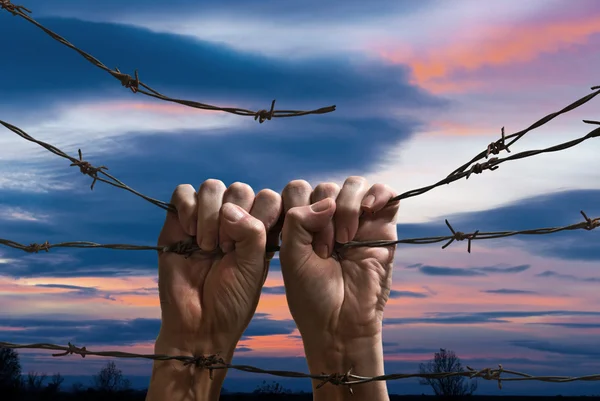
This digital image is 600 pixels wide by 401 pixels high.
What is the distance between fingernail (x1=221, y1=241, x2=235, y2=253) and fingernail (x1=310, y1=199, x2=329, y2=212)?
1.01ft

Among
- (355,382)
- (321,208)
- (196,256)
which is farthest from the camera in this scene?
(196,256)

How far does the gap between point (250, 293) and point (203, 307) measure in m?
0.17

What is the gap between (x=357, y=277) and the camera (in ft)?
7.79

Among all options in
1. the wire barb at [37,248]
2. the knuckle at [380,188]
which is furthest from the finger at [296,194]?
the wire barb at [37,248]

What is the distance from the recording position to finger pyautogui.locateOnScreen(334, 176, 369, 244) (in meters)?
2.35

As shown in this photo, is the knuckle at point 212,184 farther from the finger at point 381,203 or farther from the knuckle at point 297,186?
the finger at point 381,203

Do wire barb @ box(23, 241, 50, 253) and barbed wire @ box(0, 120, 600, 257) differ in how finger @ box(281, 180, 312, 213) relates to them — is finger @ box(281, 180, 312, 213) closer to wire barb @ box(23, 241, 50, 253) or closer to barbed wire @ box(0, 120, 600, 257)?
barbed wire @ box(0, 120, 600, 257)

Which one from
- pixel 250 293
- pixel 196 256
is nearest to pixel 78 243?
pixel 196 256

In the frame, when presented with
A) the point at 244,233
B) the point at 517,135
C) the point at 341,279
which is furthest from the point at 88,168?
the point at 517,135

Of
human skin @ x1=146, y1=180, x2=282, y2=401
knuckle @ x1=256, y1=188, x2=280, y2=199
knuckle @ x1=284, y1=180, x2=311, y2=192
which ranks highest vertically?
knuckle @ x1=284, y1=180, x2=311, y2=192

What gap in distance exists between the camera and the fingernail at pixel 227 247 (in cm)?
243

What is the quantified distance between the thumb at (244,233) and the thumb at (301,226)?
8 cm

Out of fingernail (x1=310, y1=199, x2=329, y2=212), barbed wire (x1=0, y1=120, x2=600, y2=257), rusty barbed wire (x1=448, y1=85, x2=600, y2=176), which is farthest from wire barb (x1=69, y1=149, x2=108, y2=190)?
rusty barbed wire (x1=448, y1=85, x2=600, y2=176)

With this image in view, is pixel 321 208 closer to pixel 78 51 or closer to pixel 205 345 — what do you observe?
pixel 205 345
